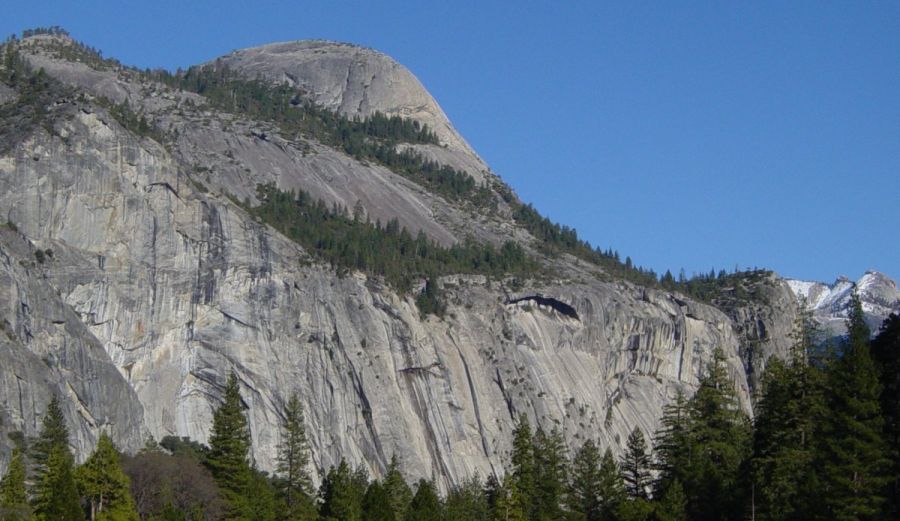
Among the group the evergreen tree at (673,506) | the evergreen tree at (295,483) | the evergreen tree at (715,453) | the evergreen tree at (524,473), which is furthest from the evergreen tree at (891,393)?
the evergreen tree at (295,483)

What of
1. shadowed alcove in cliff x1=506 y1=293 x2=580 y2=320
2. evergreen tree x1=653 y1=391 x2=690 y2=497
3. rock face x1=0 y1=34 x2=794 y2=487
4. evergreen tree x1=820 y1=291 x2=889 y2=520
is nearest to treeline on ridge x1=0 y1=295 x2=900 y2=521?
evergreen tree x1=820 y1=291 x2=889 y2=520

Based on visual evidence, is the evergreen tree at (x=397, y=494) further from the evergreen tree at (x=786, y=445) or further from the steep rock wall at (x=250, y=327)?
the steep rock wall at (x=250, y=327)

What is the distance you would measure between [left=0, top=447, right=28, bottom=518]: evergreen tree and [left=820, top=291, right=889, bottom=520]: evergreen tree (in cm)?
4305

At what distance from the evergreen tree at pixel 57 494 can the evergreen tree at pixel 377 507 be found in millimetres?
17626

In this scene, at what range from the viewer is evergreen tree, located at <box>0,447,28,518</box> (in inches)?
3642

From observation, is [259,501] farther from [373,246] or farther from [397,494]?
[373,246]

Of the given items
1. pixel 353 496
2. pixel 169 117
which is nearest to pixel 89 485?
pixel 353 496

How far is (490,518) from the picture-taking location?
11138 centimetres

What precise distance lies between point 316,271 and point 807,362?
67.3m

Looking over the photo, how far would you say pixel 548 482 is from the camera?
11088 cm

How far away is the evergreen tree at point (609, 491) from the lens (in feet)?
343

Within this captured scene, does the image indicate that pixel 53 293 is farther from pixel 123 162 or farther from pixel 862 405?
pixel 862 405

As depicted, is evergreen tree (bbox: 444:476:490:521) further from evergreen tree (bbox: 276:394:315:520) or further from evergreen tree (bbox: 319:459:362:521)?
evergreen tree (bbox: 276:394:315:520)

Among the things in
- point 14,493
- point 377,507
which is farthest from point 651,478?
point 14,493
